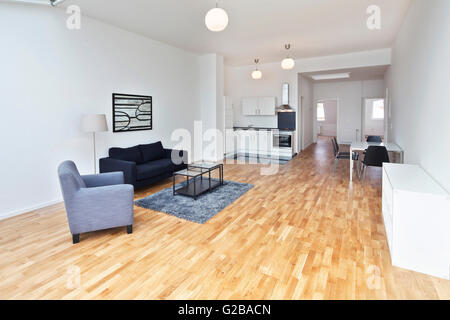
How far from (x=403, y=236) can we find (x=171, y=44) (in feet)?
20.4

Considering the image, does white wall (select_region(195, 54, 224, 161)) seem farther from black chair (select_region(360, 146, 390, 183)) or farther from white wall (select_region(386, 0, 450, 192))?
white wall (select_region(386, 0, 450, 192))

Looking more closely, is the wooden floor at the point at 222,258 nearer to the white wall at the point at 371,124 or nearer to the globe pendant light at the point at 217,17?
the globe pendant light at the point at 217,17

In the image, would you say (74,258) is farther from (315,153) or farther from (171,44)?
(315,153)

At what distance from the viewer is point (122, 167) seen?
15.0 ft

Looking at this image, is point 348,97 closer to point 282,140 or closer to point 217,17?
point 282,140

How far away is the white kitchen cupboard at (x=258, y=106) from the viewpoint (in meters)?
8.77

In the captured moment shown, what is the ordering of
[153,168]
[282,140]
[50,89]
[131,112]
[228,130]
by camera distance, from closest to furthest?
[50,89], [153,168], [131,112], [282,140], [228,130]

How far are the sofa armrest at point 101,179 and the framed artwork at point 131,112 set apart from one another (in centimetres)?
185

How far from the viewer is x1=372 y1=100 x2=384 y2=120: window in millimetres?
11914

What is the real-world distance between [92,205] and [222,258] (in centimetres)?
159

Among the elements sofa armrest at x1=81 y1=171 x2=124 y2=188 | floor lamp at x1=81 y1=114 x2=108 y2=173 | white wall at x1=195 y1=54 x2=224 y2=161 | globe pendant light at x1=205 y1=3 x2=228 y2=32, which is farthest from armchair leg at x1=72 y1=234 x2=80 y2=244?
white wall at x1=195 y1=54 x2=224 y2=161

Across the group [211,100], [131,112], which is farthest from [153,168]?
[211,100]
